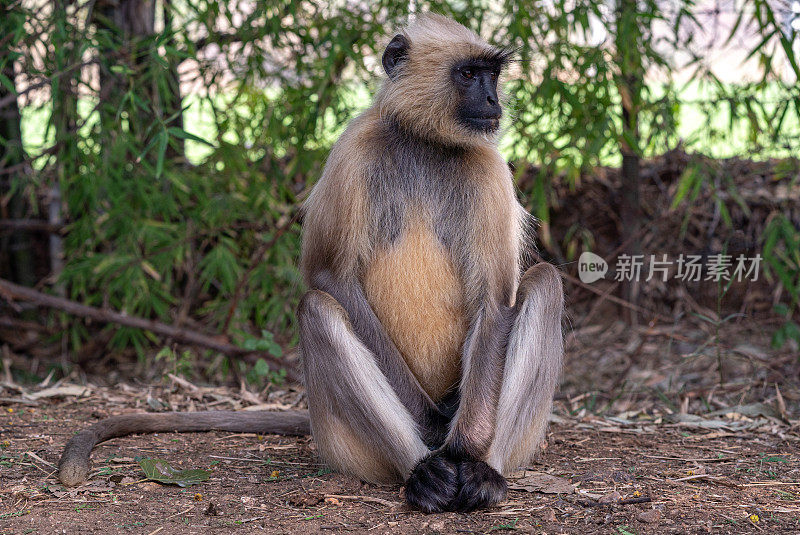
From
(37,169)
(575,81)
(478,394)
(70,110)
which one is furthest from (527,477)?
(37,169)

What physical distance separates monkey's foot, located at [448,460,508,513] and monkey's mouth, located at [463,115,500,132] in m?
1.39

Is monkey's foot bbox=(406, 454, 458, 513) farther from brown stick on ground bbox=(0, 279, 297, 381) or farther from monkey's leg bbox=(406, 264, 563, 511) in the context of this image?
brown stick on ground bbox=(0, 279, 297, 381)

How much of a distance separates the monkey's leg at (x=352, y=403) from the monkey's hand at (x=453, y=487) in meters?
0.15

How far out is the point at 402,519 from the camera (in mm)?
2875

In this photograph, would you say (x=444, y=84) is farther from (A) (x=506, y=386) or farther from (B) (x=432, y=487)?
(B) (x=432, y=487)

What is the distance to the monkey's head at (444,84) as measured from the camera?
3516 millimetres

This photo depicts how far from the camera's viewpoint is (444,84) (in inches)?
143

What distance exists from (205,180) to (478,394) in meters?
3.23

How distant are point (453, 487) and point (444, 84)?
173 cm

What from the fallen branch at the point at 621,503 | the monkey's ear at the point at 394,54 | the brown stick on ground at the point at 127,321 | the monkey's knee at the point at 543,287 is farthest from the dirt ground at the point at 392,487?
the monkey's ear at the point at 394,54

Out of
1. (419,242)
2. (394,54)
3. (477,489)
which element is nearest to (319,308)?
(419,242)

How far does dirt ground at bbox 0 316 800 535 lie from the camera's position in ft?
9.18

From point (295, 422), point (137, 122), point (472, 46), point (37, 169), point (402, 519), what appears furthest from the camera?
point (37, 169)

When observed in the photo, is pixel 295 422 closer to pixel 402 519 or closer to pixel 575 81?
pixel 402 519
